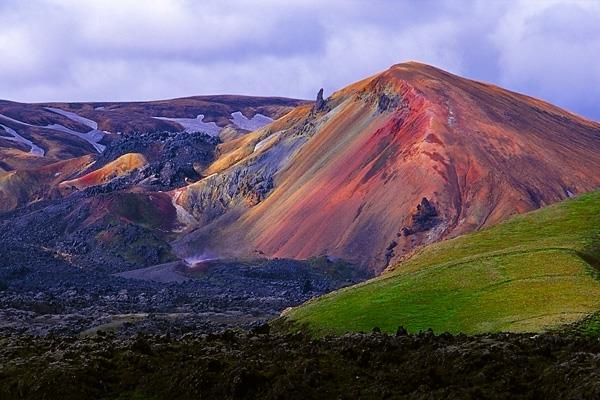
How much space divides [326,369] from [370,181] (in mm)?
97198

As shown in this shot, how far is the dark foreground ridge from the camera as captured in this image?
18047 millimetres

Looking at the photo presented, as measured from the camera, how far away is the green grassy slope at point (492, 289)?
27344 millimetres

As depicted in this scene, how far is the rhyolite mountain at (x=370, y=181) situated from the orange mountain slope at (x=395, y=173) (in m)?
0.22

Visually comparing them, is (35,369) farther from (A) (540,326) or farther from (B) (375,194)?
(B) (375,194)

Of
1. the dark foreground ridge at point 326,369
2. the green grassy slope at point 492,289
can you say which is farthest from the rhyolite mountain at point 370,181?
the dark foreground ridge at point 326,369

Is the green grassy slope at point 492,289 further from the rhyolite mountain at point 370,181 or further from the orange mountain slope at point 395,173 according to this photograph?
the orange mountain slope at point 395,173

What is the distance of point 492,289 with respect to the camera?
3014 centimetres

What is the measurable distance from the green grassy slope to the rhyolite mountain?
63864mm

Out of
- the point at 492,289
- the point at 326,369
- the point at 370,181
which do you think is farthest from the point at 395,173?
the point at 326,369

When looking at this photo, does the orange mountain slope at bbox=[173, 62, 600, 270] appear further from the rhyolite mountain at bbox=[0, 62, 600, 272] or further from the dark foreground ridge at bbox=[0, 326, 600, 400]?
the dark foreground ridge at bbox=[0, 326, 600, 400]

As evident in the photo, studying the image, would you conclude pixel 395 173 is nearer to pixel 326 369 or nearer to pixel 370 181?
pixel 370 181

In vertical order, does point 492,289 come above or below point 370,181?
below

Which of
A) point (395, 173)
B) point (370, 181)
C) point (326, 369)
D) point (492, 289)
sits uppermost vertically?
point (395, 173)

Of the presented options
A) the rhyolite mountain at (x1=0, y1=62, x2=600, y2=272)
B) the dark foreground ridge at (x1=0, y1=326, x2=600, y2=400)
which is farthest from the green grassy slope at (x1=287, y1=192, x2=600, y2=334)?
the rhyolite mountain at (x1=0, y1=62, x2=600, y2=272)
